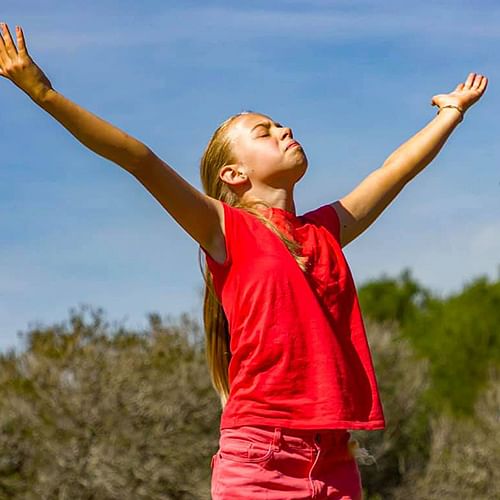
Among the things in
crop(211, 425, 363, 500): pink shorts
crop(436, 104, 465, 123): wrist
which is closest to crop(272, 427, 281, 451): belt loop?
crop(211, 425, 363, 500): pink shorts

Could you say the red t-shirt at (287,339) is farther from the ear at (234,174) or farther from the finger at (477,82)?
the finger at (477,82)

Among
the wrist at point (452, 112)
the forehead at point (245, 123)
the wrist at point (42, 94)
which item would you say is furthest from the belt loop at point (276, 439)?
the wrist at point (452, 112)

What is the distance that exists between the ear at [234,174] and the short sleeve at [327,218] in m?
0.26

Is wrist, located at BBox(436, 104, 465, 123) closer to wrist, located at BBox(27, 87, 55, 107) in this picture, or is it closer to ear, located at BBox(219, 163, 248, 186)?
ear, located at BBox(219, 163, 248, 186)

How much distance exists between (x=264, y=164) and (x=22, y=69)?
0.81 m

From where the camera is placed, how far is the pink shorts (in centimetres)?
342

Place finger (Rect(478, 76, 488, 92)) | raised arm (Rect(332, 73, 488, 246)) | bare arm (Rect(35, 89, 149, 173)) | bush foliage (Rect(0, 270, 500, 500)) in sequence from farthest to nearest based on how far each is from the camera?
bush foliage (Rect(0, 270, 500, 500)) < finger (Rect(478, 76, 488, 92)) < raised arm (Rect(332, 73, 488, 246)) < bare arm (Rect(35, 89, 149, 173))

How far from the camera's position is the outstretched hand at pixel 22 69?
325 centimetres

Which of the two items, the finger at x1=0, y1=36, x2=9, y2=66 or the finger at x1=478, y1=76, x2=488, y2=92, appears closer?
the finger at x1=0, y1=36, x2=9, y2=66

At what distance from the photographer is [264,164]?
3711mm

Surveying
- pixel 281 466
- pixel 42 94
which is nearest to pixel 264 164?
pixel 42 94

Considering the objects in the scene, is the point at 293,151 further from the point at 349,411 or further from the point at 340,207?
the point at 349,411

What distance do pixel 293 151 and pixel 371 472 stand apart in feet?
78.1

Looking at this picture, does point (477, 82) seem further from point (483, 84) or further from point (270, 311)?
point (270, 311)
